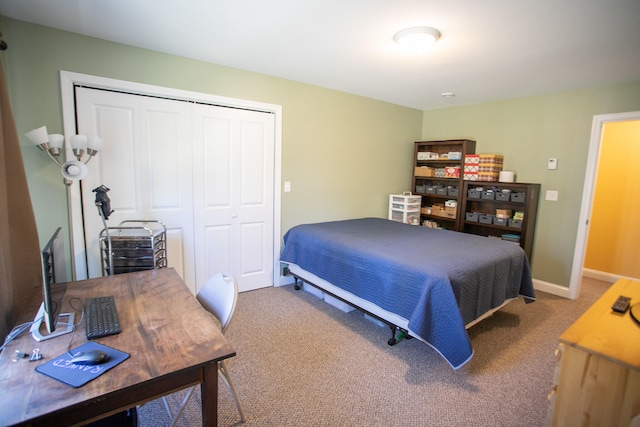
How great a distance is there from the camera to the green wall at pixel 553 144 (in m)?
3.31

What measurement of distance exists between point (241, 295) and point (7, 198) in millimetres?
2113

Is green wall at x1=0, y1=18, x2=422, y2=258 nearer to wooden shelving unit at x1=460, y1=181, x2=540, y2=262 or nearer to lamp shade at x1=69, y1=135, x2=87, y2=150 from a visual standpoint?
lamp shade at x1=69, y1=135, x2=87, y2=150

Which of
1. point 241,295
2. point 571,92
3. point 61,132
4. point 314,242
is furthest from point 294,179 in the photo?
point 571,92

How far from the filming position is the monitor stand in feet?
4.07

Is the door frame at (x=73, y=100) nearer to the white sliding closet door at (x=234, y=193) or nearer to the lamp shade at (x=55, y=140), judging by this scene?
the white sliding closet door at (x=234, y=193)

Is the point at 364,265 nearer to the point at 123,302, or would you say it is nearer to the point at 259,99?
the point at 123,302

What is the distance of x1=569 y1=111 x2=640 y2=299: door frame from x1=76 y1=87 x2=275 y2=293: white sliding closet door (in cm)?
347

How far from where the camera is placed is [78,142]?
2.23 metres

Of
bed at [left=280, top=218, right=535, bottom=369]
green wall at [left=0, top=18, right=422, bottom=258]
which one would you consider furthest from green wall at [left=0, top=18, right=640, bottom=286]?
bed at [left=280, top=218, right=535, bottom=369]

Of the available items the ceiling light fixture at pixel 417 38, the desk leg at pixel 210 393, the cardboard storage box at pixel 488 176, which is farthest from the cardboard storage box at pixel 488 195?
the desk leg at pixel 210 393

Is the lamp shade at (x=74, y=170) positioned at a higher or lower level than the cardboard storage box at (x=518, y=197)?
higher

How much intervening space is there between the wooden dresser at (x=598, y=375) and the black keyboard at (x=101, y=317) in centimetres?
188

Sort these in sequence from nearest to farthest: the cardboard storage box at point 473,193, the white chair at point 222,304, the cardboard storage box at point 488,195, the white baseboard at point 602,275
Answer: the white chair at point 222,304 < the cardboard storage box at point 488,195 < the cardboard storage box at point 473,193 < the white baseboard at point 602,275

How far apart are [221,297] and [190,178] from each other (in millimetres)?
1670
